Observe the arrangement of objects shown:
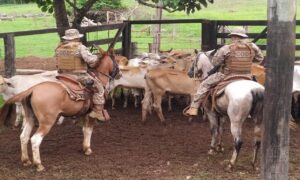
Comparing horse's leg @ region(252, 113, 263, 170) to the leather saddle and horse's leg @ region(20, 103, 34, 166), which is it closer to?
the leather saddle

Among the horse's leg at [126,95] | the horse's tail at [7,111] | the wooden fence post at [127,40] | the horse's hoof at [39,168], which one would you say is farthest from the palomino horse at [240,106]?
the wooden fence post at [127,40]

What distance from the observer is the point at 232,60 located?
816 cm

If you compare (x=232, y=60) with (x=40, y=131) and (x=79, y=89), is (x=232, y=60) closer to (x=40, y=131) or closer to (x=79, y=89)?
(x=79, y=89)

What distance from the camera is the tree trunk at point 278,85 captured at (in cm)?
370

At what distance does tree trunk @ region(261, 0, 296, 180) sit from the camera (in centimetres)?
370

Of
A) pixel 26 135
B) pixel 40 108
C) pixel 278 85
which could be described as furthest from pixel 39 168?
pixel 278 85

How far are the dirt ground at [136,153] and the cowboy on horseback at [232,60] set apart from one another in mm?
923

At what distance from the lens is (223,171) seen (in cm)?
792

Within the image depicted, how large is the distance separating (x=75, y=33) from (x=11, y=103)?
1.44 meters

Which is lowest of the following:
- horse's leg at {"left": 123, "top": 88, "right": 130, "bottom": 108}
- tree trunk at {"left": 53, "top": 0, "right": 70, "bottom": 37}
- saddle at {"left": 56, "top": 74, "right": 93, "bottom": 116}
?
horse's leg at {"left": 123, "top": 88, "right": 130, "bottom": 108}

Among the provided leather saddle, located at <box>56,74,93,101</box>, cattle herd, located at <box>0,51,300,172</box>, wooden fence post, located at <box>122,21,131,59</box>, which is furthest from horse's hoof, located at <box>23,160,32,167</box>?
wooden fence post, located at <box>122,21,131,59</box>

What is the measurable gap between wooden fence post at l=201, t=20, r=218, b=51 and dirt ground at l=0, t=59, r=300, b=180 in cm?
257

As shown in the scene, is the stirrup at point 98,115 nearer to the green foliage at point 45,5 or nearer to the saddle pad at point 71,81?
the saddle pad at point 71,81

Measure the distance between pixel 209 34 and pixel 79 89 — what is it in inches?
235
